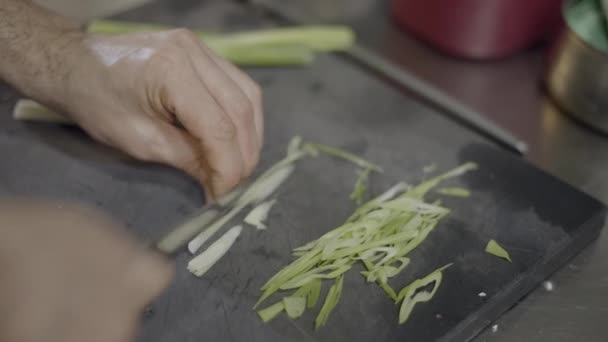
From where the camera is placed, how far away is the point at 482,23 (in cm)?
176

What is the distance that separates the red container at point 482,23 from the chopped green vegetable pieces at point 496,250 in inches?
28.1

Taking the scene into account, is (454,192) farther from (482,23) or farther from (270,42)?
(270,42)

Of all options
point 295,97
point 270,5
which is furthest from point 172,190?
point 270,5

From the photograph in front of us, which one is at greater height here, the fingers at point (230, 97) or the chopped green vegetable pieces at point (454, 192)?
the fingers at point (230, 97)

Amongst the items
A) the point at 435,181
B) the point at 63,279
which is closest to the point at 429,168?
the point at 435,181

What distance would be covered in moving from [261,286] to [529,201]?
580 millimetres

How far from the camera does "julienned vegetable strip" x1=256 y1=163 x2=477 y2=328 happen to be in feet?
3.93

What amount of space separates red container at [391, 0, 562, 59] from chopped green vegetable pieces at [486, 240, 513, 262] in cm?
71

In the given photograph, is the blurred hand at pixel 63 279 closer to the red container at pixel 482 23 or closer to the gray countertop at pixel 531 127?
the gray countertop at pixel 531 127

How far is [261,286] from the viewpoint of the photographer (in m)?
1.21

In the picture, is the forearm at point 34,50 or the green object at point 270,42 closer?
the forearm at point 34,50

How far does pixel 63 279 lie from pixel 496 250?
30.3 inches

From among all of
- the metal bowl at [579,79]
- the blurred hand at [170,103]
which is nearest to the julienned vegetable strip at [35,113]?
the blurred hand at [170,103]

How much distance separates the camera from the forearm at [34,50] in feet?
4.54
